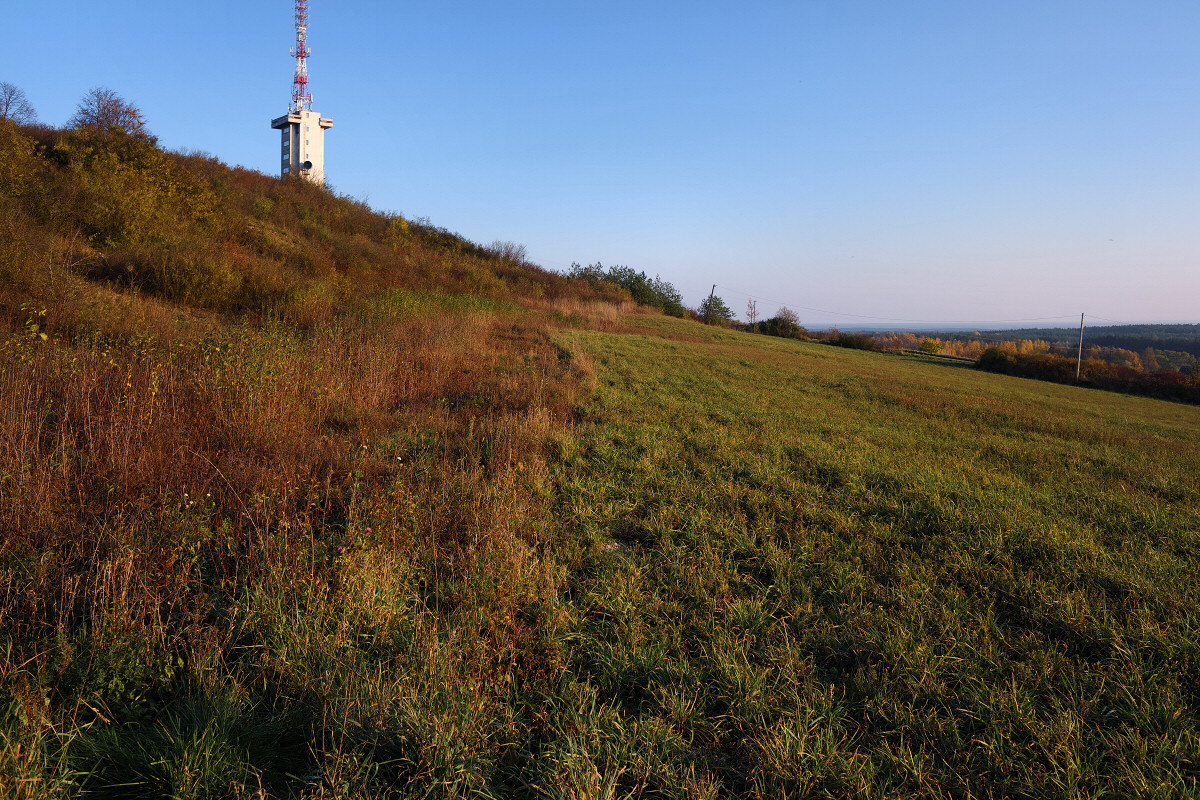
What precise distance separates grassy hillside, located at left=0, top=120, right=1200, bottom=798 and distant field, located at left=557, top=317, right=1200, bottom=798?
0.02m

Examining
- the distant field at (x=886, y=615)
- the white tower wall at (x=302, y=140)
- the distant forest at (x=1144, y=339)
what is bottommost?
the distant field at (x=886, y=615)

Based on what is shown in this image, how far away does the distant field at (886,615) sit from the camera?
2.10m

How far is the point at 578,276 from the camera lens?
44.6 metres

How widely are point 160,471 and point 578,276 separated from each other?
4217 cm

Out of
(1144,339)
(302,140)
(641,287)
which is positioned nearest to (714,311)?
(641,287)

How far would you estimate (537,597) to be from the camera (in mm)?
2975

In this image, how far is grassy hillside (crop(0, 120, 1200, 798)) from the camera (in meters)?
1.99

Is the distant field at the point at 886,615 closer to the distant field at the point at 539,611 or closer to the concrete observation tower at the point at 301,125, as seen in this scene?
the distant field at the point at 539,611

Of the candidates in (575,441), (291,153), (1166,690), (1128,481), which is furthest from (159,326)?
(291,153)

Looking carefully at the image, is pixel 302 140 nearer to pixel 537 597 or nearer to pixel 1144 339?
pixel 537 597

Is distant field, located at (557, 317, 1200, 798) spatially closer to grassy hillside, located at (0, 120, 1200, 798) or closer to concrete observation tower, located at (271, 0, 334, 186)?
grassy hillside, located at (0, 120, 1200, 798)

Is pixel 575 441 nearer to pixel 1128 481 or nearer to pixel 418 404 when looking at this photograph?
pixel 418 404

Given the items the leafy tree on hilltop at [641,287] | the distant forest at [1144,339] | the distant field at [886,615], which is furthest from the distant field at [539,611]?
the distant forest at [1144,339]

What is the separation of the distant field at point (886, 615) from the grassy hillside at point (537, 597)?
21 mm
